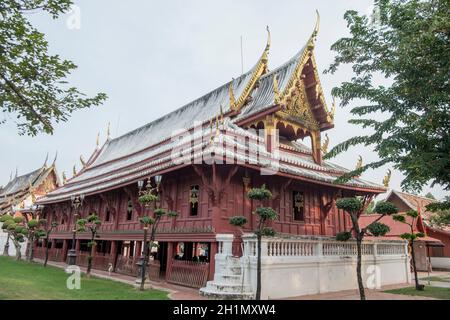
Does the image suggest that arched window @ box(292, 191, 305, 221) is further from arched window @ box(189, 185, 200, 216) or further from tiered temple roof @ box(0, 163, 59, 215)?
tiered temple roof @ box(0, 163, 59, 215)

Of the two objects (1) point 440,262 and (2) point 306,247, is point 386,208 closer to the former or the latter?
(2) point 306,247

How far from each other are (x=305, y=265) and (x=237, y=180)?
12.5 feet

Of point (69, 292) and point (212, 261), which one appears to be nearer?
point (69, 292)

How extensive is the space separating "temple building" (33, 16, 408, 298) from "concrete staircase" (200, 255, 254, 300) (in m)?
0.03

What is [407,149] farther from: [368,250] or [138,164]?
[138,164]

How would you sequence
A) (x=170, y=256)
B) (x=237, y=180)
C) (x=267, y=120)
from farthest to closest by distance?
(x=267, y=120), (x=170, y=256), (x=237, y=180)

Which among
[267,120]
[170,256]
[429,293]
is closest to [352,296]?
[429,293]

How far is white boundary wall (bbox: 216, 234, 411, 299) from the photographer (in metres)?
10.3

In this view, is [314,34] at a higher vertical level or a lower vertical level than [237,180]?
higher

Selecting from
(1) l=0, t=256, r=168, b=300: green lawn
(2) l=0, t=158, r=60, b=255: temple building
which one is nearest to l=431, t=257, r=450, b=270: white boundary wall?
(1) l=0, t=256, r=168, b=300: green lawn

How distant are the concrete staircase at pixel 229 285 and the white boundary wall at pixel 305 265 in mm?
162

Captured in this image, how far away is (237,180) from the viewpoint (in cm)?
1297
